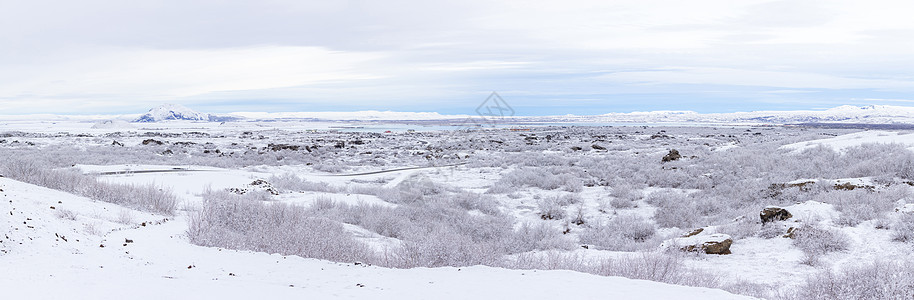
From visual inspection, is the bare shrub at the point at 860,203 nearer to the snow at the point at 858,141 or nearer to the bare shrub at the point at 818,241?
the bare shrub at the point at 818,241

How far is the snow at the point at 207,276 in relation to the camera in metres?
4.43

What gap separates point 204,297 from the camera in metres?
4.30

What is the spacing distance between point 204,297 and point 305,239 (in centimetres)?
272

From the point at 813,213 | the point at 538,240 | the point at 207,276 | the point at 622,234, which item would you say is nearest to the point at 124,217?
the point at 207,276

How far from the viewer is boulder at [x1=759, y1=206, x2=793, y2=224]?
939 cm

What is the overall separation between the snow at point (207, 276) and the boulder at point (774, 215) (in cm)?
548

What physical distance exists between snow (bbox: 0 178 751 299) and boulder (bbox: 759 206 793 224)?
18.0 ft

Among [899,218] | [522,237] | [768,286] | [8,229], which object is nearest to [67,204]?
[8,229]

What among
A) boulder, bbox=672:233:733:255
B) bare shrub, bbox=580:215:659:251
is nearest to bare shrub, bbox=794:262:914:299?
boulder, bbox=672:233:733:255

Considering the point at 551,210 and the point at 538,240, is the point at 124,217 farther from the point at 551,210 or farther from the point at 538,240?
the point at 551,210

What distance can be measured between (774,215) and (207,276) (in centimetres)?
929

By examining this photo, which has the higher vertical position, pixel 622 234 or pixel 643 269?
pixel 643 269

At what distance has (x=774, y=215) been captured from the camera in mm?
9469

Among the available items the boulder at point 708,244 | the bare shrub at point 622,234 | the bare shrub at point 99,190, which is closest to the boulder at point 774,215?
the boulder at point 708,244
